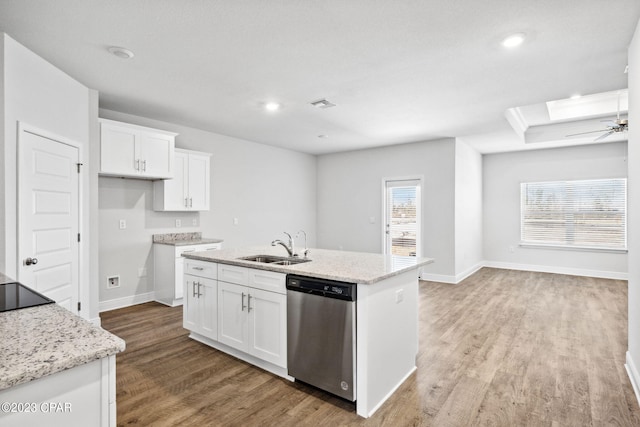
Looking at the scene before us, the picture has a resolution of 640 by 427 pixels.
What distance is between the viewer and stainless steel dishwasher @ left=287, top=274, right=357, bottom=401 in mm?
2178

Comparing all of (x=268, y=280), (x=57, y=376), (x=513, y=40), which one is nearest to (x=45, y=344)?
(x=57, y=376)

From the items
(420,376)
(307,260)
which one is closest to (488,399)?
(420,376)

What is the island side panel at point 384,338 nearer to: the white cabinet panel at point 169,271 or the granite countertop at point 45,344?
the granite countertop at point 45,344

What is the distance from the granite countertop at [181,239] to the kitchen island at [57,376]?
11.6 ft

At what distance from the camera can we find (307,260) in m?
2.92

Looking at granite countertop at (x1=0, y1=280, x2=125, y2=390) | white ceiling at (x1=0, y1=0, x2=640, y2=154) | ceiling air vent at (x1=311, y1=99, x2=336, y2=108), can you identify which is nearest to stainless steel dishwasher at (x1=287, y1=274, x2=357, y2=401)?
granite countertop at (x1=0, y1=280, x2=125, y2=390)

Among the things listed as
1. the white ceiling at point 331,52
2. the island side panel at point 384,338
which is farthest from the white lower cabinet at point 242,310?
the white ceiling at point 331,52

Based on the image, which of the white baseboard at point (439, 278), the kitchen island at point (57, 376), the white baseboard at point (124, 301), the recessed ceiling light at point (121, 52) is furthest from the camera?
the white baseboard at point (439, 278)

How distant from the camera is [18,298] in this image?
1.61m

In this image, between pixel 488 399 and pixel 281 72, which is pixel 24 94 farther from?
pixel 488 399

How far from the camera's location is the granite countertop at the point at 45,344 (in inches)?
34.8

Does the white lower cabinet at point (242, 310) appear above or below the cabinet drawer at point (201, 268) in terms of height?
below

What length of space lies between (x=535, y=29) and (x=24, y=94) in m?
3.94

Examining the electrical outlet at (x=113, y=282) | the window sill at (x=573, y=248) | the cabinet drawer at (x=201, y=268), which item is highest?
the cabinet drawer at (x=201, y=268)
